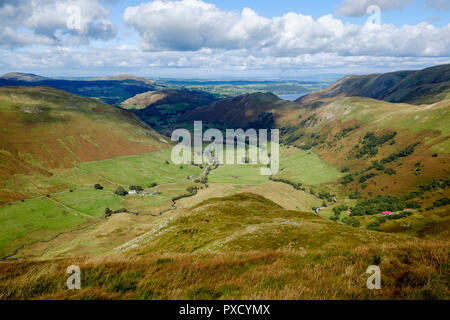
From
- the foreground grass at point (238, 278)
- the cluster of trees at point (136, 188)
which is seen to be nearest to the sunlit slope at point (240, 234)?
the foreground grass at point (238, 278)

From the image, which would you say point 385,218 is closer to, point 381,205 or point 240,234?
point 381,205

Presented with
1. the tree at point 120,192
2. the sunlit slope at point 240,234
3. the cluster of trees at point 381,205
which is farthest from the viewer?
the tree at point 120,192

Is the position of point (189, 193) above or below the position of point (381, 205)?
above

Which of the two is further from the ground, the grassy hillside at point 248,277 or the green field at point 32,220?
the grassy hillside at point 248,277

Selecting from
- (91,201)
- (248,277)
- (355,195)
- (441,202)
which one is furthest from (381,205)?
(91,201)

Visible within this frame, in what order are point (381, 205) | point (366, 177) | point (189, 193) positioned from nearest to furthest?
point (381, 205), point (189, 193), point (366, 177)

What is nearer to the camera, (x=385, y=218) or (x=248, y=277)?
(x=248, y=277)

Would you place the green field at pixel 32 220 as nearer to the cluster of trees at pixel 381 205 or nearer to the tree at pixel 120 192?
the tree at pixel 120 192

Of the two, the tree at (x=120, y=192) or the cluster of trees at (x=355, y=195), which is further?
the cluster of trees at (x=355, y=195)

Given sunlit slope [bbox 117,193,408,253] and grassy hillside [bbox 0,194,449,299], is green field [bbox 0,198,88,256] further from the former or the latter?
grassy hillside [bbox 0,194,449,299]
